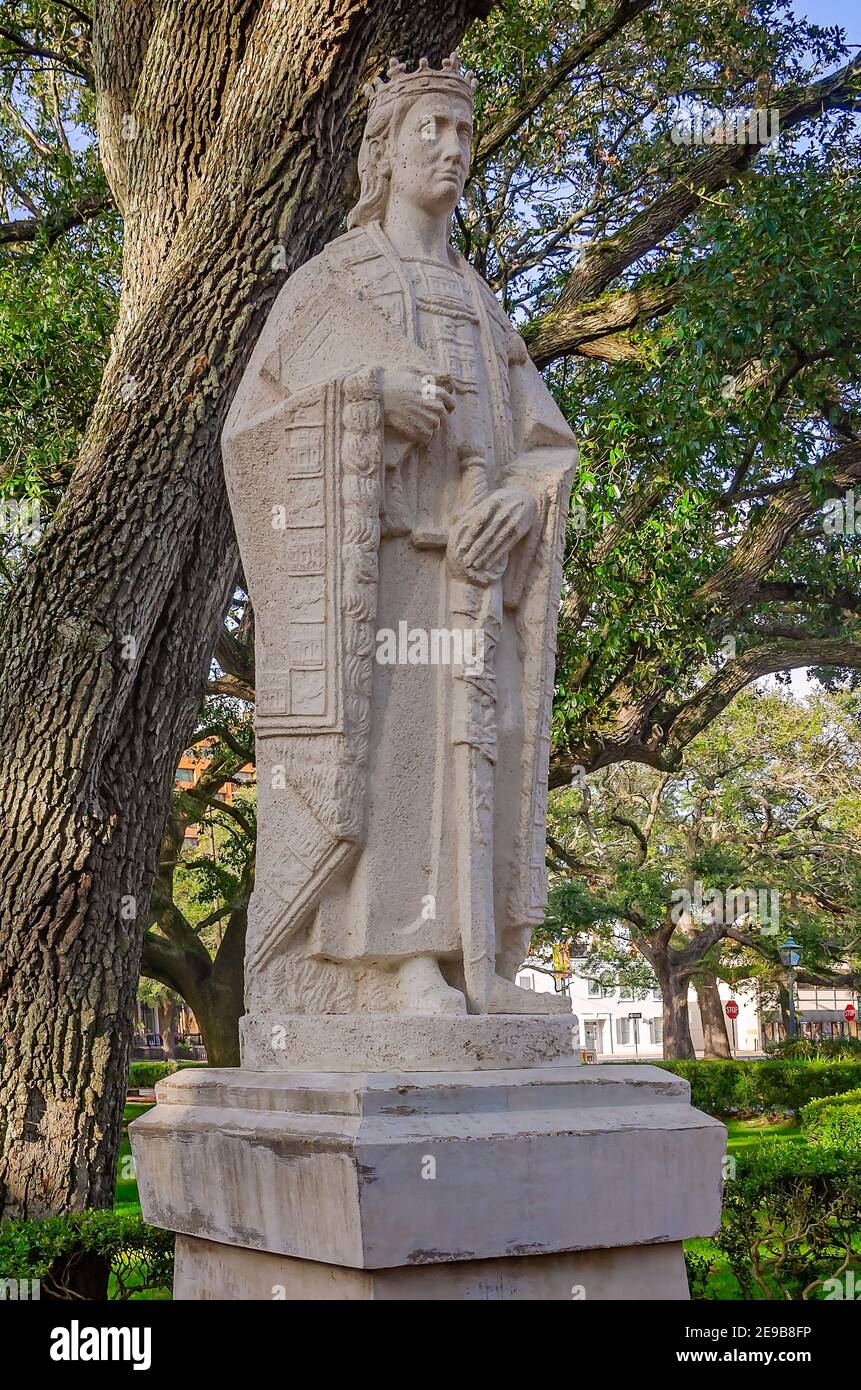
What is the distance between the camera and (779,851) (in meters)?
24.5

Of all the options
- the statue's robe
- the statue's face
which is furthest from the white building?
the statue's face

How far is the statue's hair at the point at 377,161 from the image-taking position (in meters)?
4.22

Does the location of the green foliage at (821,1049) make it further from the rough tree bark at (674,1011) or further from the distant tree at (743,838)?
the rough tree bark at (674,1011)

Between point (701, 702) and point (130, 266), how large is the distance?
7.05m

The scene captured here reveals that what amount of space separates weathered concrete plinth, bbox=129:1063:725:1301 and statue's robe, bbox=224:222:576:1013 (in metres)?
0.43

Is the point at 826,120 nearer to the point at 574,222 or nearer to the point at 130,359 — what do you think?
the point at 574,222

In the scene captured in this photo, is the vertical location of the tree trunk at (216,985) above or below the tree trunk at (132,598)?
below

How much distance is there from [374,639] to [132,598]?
10.5 ft

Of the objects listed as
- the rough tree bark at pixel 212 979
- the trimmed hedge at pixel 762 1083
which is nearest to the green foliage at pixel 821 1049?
the trimmed hedge at pixel 762 1083

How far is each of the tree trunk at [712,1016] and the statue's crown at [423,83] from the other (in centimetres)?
2978

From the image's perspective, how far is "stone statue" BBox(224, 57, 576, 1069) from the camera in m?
3.75

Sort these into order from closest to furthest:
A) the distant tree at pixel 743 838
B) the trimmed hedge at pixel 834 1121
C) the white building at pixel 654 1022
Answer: the trimmed hedge at pixel 834 1121 < the distant tree at pixel 743 838 < the white building at pixel 654 1022

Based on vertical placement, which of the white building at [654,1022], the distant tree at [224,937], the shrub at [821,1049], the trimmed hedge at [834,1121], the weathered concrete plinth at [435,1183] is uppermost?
the distant tree at [224,937]

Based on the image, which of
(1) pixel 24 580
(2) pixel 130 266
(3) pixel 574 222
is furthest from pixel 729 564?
(1) pixel 24 580
